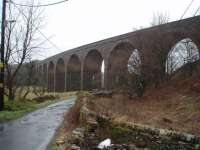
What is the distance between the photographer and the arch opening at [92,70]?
1533 inches

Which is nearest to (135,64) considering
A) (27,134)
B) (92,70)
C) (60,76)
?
(27,134)

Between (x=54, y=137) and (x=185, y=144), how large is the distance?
10.9 ft

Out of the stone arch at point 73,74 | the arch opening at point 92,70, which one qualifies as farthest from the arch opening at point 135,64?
the stone arch at point 73,74

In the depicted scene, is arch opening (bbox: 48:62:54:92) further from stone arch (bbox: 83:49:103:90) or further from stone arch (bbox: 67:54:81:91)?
stone arch (bbox: 83:49:103:90)

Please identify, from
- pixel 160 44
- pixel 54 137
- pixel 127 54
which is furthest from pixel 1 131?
pixel 127 54

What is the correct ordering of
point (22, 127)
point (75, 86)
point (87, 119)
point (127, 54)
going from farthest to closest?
point (75, 86), point (127, 54), point (22, 127), point (87, 119)

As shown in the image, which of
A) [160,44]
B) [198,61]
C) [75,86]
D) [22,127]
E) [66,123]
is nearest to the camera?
[22,127]

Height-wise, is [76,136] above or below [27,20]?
below

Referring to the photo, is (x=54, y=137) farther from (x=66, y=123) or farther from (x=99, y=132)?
(x=66, y=123)

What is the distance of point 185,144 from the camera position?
6.94 meters

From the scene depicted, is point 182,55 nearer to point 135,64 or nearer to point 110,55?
point 135,64

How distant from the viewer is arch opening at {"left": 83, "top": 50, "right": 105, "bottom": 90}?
38.9m

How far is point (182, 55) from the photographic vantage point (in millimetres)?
19672

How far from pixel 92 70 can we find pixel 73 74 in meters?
7.02
